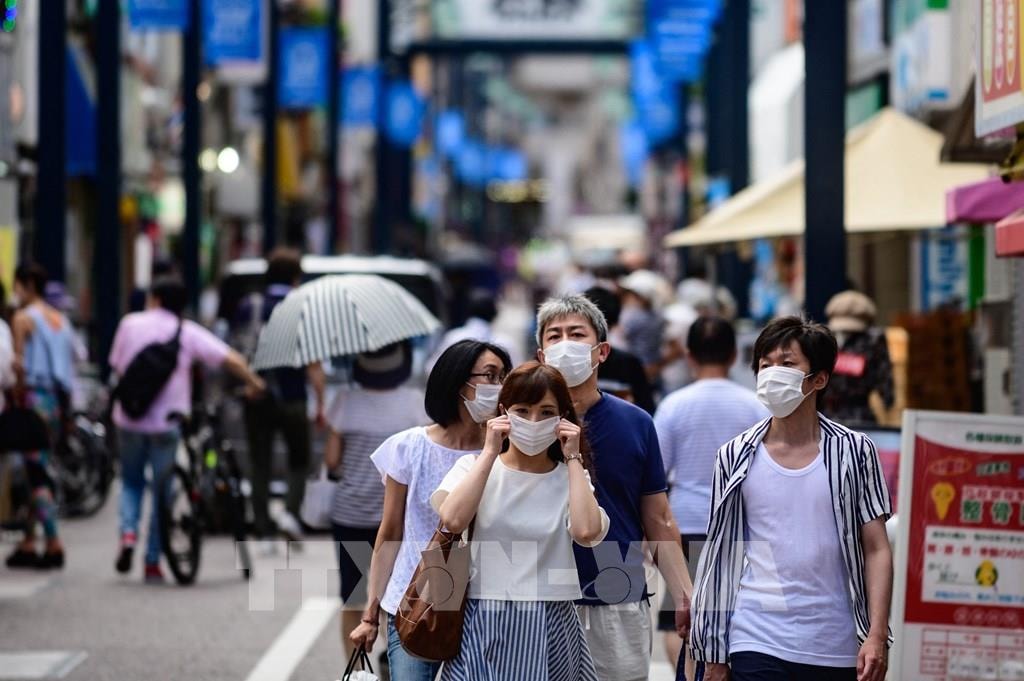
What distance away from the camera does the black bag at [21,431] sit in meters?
12.5

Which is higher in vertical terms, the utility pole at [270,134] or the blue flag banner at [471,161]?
the blue flag banner at [471,161]

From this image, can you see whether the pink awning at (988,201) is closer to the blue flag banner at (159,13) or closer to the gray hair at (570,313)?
the gray hair at (570,313)

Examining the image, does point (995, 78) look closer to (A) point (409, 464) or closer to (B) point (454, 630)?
(A) point (409, 464)

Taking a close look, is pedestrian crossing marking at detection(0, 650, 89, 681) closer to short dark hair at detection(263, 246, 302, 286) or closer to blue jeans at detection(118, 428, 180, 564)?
blue jeans at detection(118, 428, 180, 564)

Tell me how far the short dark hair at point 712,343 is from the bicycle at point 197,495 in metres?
4.60

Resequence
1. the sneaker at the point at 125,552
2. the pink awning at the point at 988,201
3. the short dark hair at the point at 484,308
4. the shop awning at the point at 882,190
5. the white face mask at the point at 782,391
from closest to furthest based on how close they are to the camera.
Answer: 1. the white face mask at the point at 782,391
2. the pink awning at the point at 988,201
3. the sneaker at the point at 125,552
4. the shop awning at the point at 882,190
5. the short dark hair at the point at 484,308

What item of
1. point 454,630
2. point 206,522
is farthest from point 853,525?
point 206,522

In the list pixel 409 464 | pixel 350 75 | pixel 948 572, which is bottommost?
pixel 948 572

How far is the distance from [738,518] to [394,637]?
3.62 feet

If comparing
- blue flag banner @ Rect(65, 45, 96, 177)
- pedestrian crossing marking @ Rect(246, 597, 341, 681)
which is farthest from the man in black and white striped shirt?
blue flag banner @ Rect(65, 45, 96, 177)

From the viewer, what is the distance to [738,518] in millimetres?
5977

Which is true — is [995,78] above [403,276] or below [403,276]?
above

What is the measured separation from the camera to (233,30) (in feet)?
84.7

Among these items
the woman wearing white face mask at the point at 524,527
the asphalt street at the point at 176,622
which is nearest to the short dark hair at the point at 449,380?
the woman wearing white face mask at the point at 524,527
